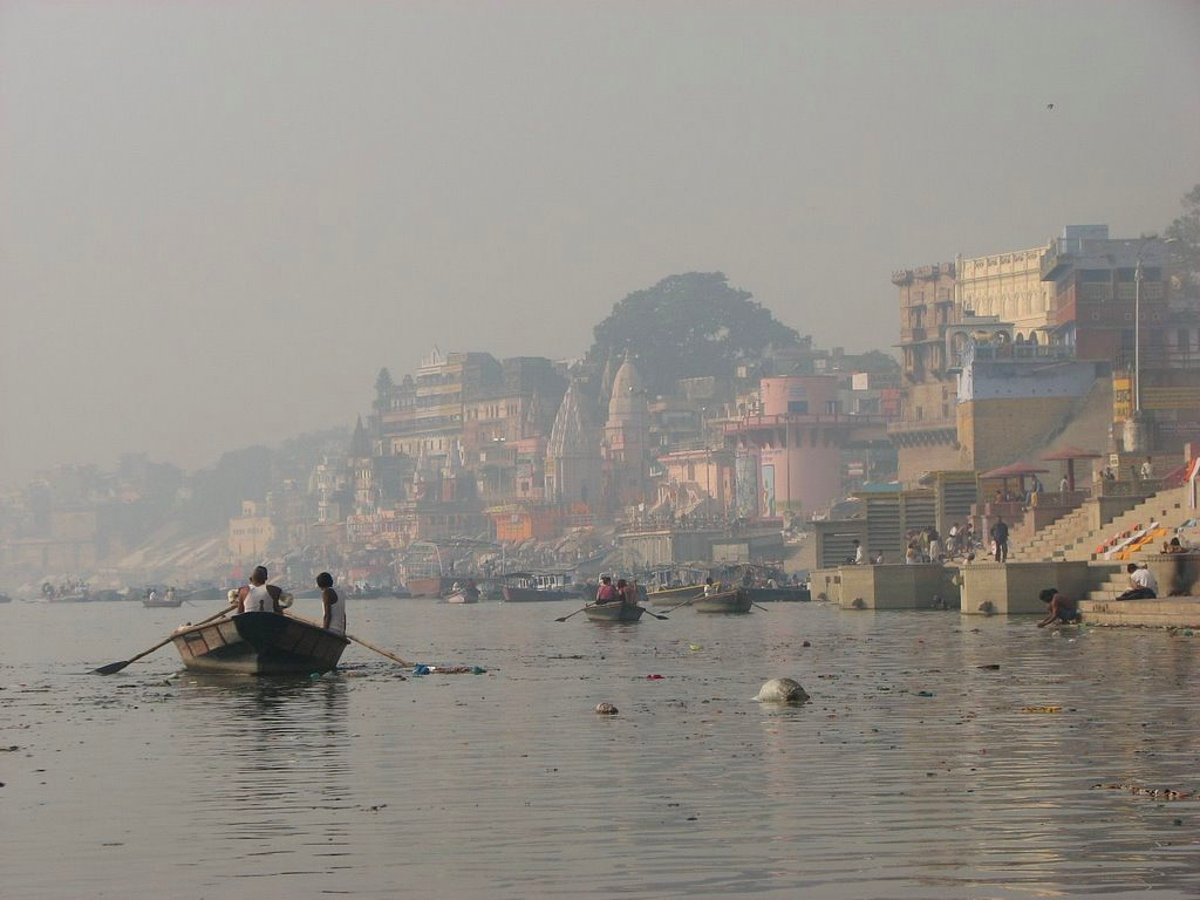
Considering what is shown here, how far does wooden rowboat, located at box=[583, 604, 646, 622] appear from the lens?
63.7 m

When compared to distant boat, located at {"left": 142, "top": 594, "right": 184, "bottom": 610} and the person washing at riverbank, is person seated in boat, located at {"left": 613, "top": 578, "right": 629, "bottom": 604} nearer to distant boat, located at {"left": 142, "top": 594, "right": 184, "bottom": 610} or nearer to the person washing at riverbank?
the person washing at riverbank

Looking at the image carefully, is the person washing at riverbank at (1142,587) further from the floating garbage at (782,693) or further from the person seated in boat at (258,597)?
the floating garbage at (782,693)

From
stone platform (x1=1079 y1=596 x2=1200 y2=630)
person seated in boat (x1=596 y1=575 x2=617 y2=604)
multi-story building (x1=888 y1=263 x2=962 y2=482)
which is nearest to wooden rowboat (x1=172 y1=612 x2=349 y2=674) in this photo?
stone platform (x1=1079 y1=596 x2=1200 y2=630)

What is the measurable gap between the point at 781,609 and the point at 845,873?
69.5 m

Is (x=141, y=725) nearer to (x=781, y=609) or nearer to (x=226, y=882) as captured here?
(x=226, y=882)

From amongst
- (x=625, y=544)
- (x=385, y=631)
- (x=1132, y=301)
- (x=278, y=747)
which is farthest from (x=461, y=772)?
(x=625, y=544)

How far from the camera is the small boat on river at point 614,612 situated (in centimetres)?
6369

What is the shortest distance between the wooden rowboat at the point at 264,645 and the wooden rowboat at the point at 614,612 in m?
31.2

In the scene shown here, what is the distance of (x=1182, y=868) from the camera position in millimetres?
12297

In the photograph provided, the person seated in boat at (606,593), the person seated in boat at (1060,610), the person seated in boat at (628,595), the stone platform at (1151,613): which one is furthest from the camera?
the person seated in boat at (606,593)

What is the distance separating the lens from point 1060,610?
136 ft

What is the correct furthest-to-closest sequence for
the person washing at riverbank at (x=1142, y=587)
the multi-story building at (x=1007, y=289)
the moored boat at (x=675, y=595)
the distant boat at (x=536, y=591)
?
the multi-story building at (x=1007, y=289), the distant boat at (x=536, y=591), the moored boat at (x=675, y=595), the person washing at riverbank at (x=1142, y=587)

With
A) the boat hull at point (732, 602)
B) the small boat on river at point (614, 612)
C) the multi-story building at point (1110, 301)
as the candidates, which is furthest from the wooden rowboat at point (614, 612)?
the multi-story building at point (1110, 301)

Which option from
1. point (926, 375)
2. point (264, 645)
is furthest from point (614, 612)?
point (926, 375)
